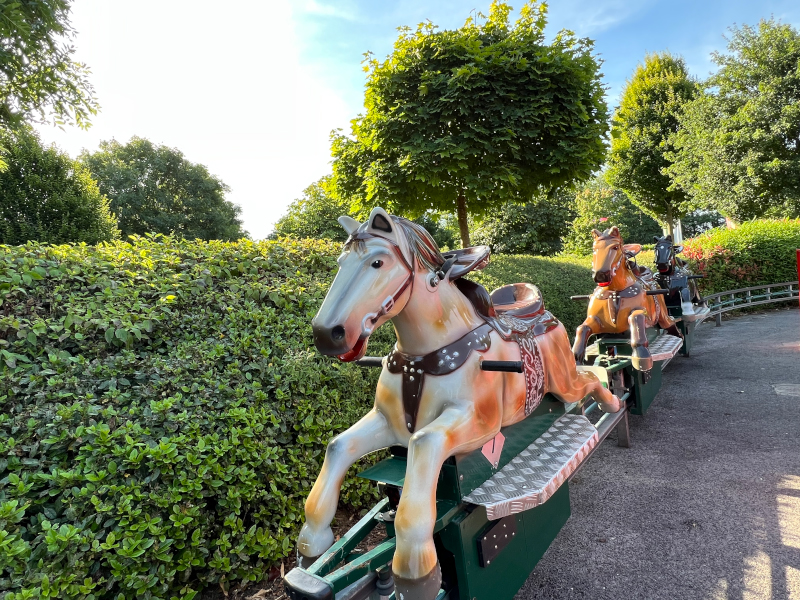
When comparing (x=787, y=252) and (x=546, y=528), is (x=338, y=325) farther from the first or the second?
(x=787, y=252)

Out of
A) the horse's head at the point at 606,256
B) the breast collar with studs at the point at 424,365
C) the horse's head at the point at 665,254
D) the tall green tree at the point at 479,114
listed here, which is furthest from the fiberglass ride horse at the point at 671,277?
the breast collar with studs at the point at 424,365

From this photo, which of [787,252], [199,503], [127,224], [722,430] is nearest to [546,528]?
[199,503]

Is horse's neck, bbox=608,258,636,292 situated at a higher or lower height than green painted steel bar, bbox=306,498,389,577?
higher

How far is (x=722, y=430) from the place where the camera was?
4.27 meters

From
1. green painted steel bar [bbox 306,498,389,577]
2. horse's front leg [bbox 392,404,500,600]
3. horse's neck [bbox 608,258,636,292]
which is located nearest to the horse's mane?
horse's front leg [bbox 392,404,500,600]

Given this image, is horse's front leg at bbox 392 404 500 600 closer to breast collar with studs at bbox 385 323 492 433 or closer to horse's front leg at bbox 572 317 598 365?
breast collar with studs at bbox 385 323 492 433

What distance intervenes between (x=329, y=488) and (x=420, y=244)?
37.3 inches

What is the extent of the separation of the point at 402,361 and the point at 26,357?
1.93m

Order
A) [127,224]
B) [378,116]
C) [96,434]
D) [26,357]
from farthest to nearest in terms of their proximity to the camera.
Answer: [127,224] → [378,116] → [26,357] → [96,434]

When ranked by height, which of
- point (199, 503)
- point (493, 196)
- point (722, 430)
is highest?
point (493, 196)

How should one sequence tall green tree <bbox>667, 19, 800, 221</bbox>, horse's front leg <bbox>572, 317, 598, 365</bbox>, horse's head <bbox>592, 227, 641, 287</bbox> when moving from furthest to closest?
tall green tree <bbox>667, 19, 800, 221</bbox>
horse's front leg <bbox>572, 317, 598, 365</bbox>
horse's head <bbox>592, 227, 641, 287</bbox>

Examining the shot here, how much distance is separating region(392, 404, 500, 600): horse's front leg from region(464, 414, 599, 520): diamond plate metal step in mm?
373

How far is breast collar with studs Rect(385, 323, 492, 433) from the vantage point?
5.38 ft

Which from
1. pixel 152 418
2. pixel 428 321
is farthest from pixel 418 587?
pixel 152 418
